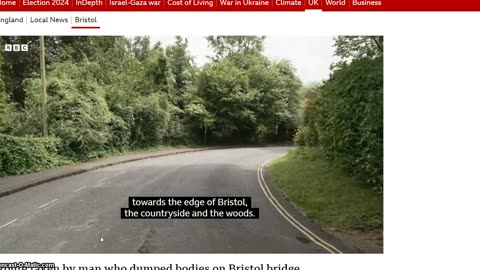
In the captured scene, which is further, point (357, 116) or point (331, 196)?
point (331, 196)

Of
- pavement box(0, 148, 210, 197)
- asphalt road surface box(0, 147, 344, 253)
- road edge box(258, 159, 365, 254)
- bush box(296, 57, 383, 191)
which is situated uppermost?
bush box(296, 57, 383, 191)

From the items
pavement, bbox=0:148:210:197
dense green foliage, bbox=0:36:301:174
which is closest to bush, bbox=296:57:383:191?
dense green foliage, bbox=0:36:301:174

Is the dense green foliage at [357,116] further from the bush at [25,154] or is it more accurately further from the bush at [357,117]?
the bush at [25,154]

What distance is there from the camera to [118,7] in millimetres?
8898

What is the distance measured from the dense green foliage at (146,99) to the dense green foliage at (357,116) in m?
5.82

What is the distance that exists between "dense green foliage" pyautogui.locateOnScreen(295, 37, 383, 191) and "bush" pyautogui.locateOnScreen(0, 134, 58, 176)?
1420 centimetres

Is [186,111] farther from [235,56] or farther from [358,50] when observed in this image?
[358,50]

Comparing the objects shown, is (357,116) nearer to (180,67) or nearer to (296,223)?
(296,223)

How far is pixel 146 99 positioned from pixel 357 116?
2244 cm

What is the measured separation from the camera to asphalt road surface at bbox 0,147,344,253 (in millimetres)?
9305

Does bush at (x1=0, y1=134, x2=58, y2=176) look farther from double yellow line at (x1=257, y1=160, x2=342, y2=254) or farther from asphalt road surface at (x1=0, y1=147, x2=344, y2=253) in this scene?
double yellow line at (x1=257, y1=160, x2=342, y2=254)

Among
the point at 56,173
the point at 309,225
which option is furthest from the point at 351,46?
the point at 56,173

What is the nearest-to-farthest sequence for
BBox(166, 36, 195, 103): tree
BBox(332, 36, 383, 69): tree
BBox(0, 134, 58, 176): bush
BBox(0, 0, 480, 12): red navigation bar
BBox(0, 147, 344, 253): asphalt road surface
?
BBox(0, 0, 480, 12): red navigation bar < BBox(0, 147, 344, 253): asphalt road surface < BBox(332, 36, 383, 69): tree < BBox(0, 134, 58, 176): bush < BBox(166, 36, 195, 103): tree

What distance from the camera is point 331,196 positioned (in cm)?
1416
